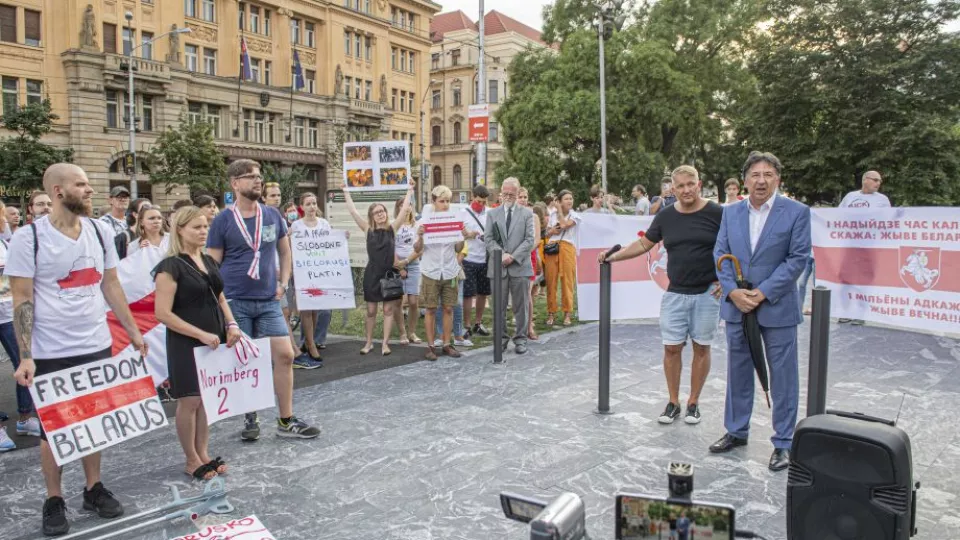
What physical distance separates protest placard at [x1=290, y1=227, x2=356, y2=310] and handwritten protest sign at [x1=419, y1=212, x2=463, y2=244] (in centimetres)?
127

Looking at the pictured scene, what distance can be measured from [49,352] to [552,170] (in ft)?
112

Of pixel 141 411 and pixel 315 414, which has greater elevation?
pixel 141 411

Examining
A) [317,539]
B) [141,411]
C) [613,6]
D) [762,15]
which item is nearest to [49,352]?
[141,411]

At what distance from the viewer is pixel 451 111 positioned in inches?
3263

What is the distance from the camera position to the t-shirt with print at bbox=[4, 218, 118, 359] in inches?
150

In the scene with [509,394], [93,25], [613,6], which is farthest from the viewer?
[93,25]

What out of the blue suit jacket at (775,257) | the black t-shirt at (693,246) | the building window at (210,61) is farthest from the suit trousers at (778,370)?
the building window at (210,61)

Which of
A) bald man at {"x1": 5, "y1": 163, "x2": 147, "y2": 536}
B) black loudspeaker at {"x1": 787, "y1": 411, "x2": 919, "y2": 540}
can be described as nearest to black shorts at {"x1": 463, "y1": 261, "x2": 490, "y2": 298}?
bald man at {"x1": 5, "y1": 163, "x2": 147, "y2": 536}

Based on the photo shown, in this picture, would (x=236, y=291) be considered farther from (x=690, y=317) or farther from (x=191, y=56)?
(x=191, y=56)

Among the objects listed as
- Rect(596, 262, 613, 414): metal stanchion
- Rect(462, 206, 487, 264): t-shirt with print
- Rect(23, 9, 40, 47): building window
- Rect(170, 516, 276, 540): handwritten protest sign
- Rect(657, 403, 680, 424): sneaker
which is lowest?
Rect(170, 516, 276, 540): handwritten protest sign

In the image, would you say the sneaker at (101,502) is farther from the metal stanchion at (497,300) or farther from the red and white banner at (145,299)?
the metal stanchion at (497,300)

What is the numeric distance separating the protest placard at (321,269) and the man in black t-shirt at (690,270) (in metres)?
4.56

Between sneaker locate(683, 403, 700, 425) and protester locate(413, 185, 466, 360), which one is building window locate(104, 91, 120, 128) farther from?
sneaker locate(683, 403, 700, 425)

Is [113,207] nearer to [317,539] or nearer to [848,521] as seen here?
[317,539]
